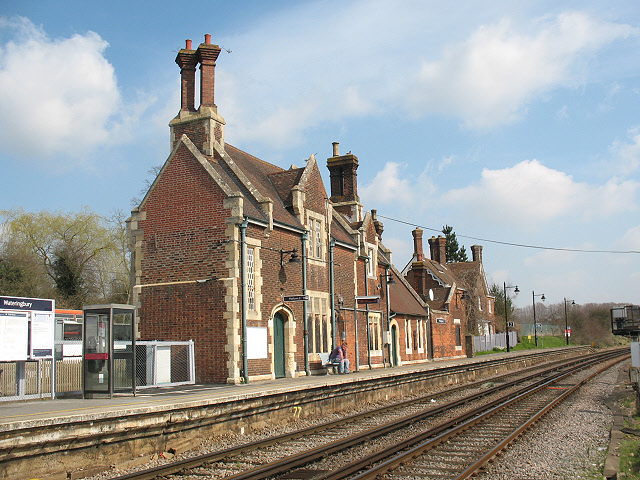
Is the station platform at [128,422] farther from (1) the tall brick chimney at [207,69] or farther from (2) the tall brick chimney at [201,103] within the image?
(1) the tall brick chimney at [207,69]

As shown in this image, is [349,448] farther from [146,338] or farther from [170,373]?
[146,338]

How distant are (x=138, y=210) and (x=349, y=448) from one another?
1264 cm

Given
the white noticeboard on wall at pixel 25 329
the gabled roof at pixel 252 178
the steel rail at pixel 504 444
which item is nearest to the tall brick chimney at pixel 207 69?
the gabled roof at pixel 252 178

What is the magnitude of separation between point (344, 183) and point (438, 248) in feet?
93.5

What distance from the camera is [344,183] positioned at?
31516mm

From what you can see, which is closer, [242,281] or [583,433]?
[583,433]

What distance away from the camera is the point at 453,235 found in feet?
289

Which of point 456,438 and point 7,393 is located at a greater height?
point 7,393

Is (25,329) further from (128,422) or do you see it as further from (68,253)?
(68,253)

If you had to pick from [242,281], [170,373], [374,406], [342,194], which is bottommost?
[374,406]


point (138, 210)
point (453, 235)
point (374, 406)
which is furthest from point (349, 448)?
point (453, 235)

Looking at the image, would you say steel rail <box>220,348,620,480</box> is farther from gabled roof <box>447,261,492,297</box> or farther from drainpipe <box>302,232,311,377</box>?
gabled roof <box>447,261,492,297</box>

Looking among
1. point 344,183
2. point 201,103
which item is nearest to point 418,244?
point 344,183

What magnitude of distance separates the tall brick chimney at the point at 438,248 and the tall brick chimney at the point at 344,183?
2724cm
